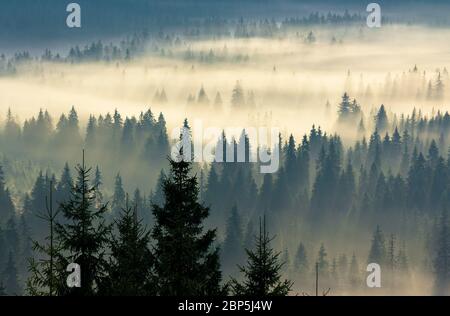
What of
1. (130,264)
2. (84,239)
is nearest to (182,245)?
(130,264)

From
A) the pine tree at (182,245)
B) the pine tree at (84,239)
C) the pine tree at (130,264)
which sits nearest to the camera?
the pine tree at (130,264)

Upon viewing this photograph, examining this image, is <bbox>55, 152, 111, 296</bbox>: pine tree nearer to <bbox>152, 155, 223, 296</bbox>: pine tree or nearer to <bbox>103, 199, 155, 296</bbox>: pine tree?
<bbox>103, 199, 155, 296</bbox>: pine tree

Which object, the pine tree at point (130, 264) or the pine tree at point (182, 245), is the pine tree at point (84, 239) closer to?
the pine tree at point (130, 264)

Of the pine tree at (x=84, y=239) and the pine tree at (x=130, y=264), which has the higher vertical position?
the pine tree at (x=84, y=239)

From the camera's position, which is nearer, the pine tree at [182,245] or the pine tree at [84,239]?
the pine tree at [84,239]

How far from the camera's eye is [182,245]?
48.8 m

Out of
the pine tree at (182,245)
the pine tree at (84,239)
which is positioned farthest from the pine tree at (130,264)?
the pine tree at (84,239)

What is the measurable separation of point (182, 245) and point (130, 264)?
2039 millimetres

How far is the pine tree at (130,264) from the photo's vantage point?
4562cm

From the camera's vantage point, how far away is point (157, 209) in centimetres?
5275

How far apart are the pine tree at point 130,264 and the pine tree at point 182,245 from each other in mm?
462

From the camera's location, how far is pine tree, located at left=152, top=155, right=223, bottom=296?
48094 mm

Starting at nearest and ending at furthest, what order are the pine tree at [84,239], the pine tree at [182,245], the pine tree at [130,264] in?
the pine tree at [130,264] < the pine tree at [84,239] < the pine tree at [182,245]
